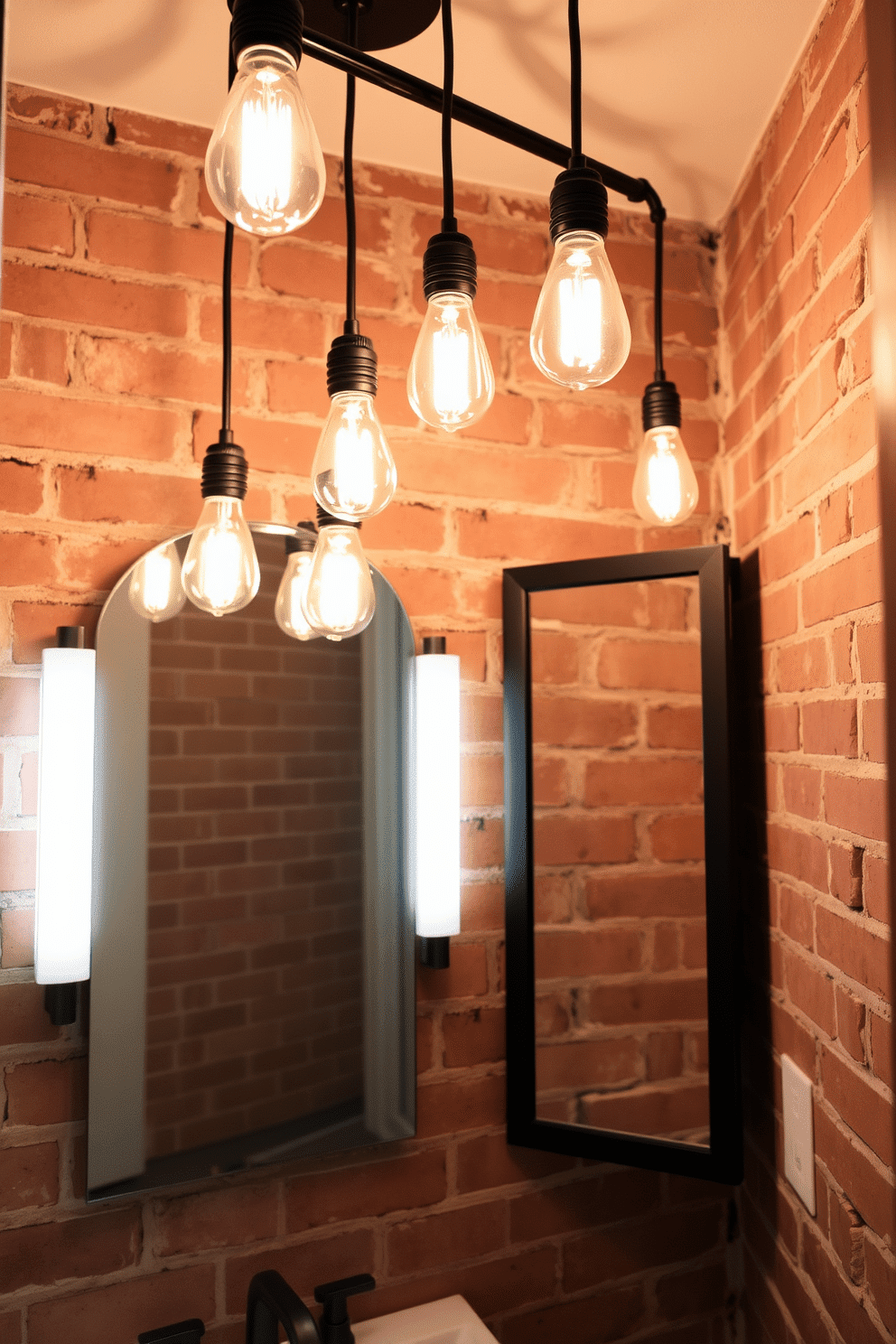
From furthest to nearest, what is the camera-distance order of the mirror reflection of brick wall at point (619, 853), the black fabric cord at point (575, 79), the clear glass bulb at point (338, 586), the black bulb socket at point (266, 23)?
the mirror reflection of brick wall at point (619, 853) < the clear glass bulb at point (338, 586) < the black fabric cord at point (575, 79) < the black bulb socket at point (266, 23)

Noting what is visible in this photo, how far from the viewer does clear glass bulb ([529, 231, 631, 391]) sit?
0.61 m

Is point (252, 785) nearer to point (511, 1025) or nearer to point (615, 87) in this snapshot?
point (511, 1025)

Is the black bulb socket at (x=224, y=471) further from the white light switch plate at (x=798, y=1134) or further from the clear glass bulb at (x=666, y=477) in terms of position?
the white light switch plate at (x=798, y=1134)

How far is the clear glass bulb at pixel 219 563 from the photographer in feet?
2.76

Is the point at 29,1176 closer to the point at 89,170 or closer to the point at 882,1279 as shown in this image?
the point at 882,1279

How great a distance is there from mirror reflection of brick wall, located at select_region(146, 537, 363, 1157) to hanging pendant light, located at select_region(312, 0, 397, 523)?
503 millimetres

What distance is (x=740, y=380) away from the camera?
1.30m

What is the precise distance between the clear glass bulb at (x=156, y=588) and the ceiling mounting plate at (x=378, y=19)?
0.61 meters

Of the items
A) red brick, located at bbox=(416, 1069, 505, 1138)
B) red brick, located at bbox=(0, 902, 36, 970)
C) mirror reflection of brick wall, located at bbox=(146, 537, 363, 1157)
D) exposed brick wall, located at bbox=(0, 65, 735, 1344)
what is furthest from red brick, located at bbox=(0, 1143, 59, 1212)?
red brick, located at bbox=(416, 1069, 505, 1138)

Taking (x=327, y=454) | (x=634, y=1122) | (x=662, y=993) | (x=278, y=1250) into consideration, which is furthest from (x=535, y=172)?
(x=278, y=1250)

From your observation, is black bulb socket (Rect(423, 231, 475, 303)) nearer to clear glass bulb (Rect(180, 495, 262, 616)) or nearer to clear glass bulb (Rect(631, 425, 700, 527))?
clear glass bulb (Rect(180, 495, 262, 616))

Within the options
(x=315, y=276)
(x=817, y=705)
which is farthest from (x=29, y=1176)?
(x=315, y=276)

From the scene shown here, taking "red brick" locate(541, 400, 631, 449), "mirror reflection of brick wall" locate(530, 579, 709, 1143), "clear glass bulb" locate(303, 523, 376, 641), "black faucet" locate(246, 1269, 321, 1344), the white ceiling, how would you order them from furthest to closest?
"red brick" locate(541, 400, 631, 449)
"mirror reflection of brick wall" locate(530, 579, 709, 1143)
the white ceiling
"black faucet" locate(246, 1269, 321, 1344)
"clear glass bulb" locate(303, 523, 376, 641)

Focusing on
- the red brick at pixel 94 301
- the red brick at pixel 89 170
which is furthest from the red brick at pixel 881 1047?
the red brick at pixel 89 170
